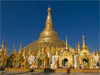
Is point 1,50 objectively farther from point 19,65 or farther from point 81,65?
point 81,65

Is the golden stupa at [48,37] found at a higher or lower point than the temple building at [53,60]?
higher

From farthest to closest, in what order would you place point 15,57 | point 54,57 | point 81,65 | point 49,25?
point 49,25 → point 54,57 → point 15,57 → point 81,65

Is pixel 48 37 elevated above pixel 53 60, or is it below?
above

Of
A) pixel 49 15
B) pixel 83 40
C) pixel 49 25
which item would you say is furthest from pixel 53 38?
pixel 83 40

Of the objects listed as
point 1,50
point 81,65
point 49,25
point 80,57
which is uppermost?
point 49,25

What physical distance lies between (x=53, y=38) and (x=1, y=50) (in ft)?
87.0

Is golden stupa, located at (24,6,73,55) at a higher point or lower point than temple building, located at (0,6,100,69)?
higher

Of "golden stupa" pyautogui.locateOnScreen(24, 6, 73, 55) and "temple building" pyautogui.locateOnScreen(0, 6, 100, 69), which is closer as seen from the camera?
"temple building" pyautogui.locateOnScreen(0, 6, 100, 69)

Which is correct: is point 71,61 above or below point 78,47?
below

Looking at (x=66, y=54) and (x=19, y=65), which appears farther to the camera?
(x=66, y=54)

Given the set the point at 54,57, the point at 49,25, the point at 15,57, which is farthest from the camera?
the point at 49,25

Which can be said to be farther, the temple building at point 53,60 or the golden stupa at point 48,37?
the golden stupa at point 48,37

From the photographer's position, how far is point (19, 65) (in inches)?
1064

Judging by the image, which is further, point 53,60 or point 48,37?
point 48,37
